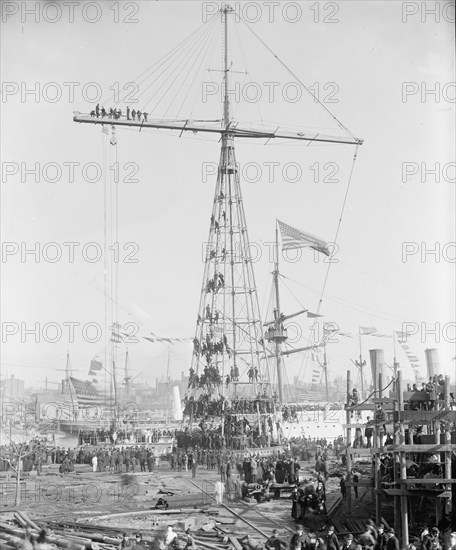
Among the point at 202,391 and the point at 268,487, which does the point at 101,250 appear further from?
the point at 268,487

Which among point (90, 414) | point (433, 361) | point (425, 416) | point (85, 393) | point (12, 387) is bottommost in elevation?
point (90, 414)

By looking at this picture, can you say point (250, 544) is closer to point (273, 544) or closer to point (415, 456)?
point (273, 544)

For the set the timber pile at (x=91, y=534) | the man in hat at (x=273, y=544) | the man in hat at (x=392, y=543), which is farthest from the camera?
the man in hat at (x=273, y=544)

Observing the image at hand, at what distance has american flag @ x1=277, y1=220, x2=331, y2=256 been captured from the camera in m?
33.9

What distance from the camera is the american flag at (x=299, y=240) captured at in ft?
111

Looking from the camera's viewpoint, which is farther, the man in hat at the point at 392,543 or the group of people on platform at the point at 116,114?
the group of people on platform at the point at 116,114

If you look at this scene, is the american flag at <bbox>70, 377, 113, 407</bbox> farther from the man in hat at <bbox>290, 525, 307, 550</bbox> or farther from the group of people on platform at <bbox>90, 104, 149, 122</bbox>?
the man in hat at <bbox>290, 525, 307, 550</bbox>

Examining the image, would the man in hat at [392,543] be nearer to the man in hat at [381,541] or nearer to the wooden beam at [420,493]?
the man in hat at [381,541]

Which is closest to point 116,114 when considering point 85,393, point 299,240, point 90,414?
point 299,240

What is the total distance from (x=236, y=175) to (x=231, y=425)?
11777 millimetres

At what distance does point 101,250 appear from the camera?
30844mm

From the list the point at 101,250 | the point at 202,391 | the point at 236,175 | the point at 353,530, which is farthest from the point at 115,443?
the point at 353,530

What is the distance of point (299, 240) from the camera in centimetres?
3425

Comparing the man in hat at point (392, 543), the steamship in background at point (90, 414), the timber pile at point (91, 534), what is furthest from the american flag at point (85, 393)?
the man in hat at point (392, 543)
